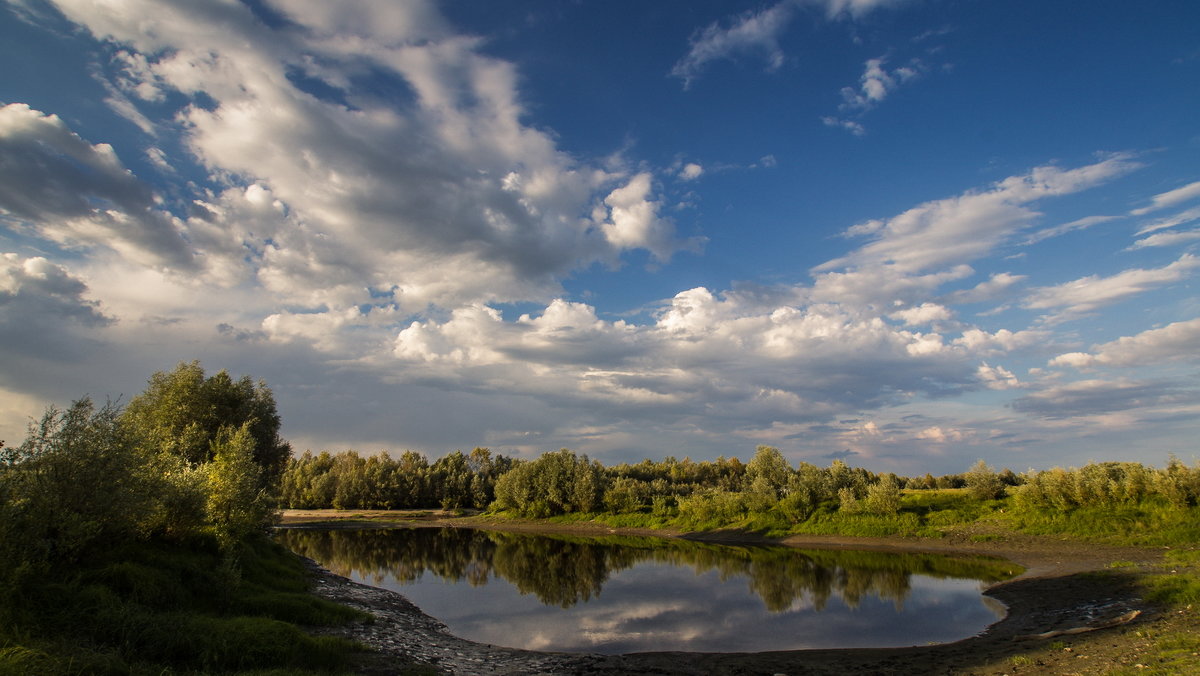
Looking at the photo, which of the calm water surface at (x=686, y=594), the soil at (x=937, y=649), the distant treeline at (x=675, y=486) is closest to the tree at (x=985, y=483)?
the distant treeline at (x=675, y=486)

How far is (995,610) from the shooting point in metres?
28.6

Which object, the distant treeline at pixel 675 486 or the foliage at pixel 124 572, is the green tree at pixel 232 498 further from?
the distant treeline at pixel 675 486

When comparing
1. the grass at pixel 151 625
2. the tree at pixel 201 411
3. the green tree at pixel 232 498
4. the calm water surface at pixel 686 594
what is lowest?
the calm water surface at pixel 686 594

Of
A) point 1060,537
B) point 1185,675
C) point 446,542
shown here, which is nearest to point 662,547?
point 446,542

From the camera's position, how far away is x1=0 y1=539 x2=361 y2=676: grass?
11891 mm

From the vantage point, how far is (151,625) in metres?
14.3

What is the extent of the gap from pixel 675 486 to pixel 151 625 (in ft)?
291

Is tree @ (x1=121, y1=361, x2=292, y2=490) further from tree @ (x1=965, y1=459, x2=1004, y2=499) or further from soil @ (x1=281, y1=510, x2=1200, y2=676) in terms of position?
tree @ (x1=965, y1=459, x2=1004, y2=499)

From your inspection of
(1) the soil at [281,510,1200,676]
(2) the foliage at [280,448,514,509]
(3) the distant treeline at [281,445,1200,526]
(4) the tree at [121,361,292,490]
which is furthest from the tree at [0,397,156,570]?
(2) the foliage at [280,448,514,509]

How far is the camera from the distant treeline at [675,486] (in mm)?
49906

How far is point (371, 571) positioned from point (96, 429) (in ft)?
111

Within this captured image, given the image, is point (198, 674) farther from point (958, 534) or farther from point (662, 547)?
point (958, 534)

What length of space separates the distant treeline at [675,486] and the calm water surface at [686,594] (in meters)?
12.8

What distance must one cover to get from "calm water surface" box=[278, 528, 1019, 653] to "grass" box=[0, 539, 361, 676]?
10085mm
